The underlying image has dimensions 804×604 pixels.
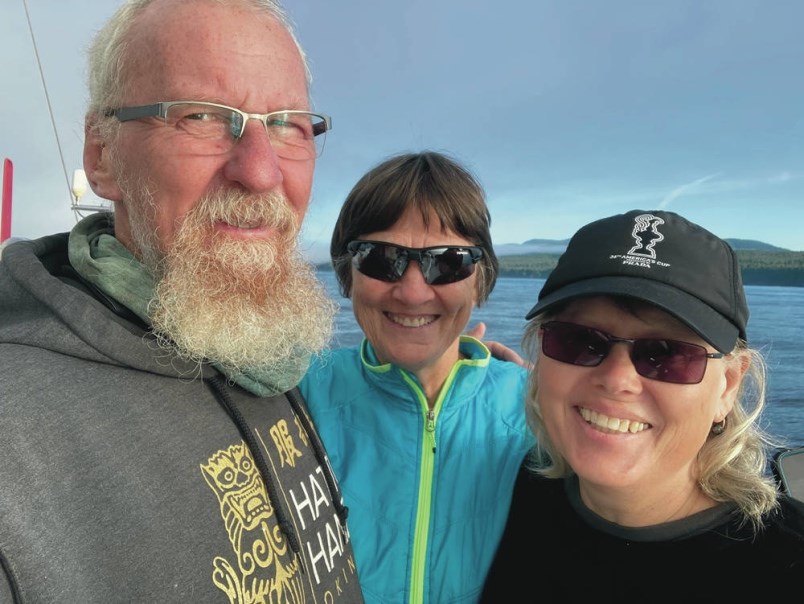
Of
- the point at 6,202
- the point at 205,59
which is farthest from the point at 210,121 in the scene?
the point at 6,202

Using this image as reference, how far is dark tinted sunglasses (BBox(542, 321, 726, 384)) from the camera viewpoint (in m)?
1.34

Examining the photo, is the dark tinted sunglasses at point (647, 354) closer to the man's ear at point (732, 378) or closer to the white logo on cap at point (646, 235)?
the man's ear at point (732, 378)

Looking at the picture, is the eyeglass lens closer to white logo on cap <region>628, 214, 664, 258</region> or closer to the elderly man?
the elderly man

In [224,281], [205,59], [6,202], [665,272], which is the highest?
[205,59]

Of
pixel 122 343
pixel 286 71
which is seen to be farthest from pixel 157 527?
pixel 286 71

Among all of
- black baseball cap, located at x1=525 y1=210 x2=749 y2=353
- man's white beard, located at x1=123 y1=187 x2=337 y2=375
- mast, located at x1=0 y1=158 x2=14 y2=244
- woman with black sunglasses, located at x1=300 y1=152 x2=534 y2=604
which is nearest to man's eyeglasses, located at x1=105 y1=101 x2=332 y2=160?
man's white beard, located at x1=123 y1=187 x2=337 y2=375

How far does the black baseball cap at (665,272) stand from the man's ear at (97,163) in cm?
134

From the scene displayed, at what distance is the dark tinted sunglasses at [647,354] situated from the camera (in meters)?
1.34

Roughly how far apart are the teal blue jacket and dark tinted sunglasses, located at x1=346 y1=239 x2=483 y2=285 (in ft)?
1.22

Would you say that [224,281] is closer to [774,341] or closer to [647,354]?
[647,354]

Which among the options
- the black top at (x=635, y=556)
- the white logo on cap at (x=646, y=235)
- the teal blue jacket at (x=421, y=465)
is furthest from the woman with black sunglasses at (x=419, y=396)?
the white logo on cap at (x=646, y=235)

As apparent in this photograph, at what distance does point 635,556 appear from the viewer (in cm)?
144

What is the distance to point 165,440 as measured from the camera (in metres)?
1.14

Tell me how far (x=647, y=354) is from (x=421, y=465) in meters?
0.93
